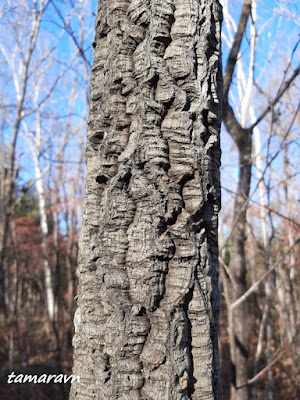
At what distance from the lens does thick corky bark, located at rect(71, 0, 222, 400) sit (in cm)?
91

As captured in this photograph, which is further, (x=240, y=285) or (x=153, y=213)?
(x=240, y=285)

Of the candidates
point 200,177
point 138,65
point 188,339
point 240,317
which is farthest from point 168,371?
point 240,317

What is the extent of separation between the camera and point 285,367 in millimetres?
7625

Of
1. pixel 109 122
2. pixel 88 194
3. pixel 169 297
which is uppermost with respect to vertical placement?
pixel 109 122

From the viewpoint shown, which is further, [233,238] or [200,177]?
[233,238]

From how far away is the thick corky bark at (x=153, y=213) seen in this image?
91cm

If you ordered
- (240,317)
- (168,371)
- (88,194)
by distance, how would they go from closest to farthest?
(168,371), (88,194), (240,317)

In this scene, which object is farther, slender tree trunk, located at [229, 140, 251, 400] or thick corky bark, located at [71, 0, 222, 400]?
slender tree trunk, located at [229, 140, 251, 400]

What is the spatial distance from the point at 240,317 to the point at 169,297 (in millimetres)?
2229

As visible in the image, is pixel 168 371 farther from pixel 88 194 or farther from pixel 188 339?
pixel 88 194

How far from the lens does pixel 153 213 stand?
3.07 ft

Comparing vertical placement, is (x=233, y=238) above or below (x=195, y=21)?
below

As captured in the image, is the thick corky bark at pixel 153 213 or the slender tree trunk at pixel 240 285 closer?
the thick corky bark at pixel 153 213

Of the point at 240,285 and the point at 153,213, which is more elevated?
Result: the point at 153,213
